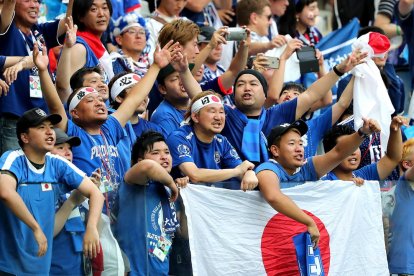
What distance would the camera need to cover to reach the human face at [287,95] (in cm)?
1124

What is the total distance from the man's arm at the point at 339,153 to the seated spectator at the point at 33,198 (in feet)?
6.93

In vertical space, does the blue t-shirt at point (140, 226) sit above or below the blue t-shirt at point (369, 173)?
below

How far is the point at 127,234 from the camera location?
8.46 metres

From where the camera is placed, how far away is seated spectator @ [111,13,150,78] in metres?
11.2

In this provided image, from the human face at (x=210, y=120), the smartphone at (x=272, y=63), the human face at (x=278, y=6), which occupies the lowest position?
the human face at (x=210, y=120)

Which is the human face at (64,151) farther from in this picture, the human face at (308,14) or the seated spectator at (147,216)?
the human face at (308,14)

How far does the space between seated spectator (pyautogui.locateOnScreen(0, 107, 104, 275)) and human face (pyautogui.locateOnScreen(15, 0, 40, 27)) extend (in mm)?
1652

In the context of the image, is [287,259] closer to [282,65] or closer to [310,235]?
[310,235]

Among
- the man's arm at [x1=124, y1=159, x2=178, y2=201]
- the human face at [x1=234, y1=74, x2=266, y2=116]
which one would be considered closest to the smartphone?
the human face at [x1=234, y1=74, x2=266, y2=116]

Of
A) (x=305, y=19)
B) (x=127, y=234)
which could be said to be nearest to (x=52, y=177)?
(x=127, y=234)

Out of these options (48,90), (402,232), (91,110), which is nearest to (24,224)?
(48,90)

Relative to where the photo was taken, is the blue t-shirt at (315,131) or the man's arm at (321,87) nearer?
the man's arm at (321,87)

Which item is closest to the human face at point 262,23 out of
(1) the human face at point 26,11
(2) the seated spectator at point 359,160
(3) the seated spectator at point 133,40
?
(3) the seated spectator at point 133,40

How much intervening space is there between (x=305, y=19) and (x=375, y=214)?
4302mm
